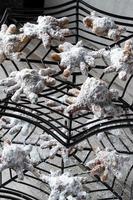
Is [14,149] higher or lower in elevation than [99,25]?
lower

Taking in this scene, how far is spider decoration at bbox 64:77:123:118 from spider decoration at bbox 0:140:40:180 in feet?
0.57

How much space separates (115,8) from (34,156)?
0.78 meters

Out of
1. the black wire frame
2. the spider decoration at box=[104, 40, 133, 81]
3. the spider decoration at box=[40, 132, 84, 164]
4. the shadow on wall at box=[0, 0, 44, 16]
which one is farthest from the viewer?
the shadow on wall at box=[0, 0, 44, 16]

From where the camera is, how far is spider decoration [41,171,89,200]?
0.81m

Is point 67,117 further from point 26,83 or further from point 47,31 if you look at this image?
point 47,31

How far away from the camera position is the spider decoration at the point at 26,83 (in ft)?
2.42

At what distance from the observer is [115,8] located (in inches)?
62.1

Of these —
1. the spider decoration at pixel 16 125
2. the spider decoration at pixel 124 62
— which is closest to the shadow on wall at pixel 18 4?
the spider decoration at pixel 16 125

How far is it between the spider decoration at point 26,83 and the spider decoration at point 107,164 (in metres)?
0.22

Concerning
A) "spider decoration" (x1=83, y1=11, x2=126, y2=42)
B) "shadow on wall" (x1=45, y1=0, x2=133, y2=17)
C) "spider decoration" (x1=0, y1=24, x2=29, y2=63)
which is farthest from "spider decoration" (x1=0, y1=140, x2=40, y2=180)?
"shadow on wall" (x1=45, y1=0, x2=133, y2=17)

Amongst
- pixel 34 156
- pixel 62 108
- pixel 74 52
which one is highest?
pixel 74 52

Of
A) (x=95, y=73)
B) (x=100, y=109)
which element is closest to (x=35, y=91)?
(x=100, y=109)

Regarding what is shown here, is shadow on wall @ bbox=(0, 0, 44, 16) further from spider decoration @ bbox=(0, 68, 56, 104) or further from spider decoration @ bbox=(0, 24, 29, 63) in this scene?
spider decoration @ bbox=(0, 68, 56, 104)

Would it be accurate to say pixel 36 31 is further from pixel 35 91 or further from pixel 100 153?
pixel 100 153
